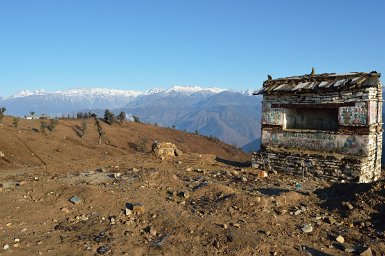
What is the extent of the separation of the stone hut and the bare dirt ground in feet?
2.91

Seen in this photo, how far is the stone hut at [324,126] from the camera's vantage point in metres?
12.3

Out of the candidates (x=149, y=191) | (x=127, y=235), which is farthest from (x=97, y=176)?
(x=127, y=235)

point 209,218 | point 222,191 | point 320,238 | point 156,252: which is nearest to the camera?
point 156,252

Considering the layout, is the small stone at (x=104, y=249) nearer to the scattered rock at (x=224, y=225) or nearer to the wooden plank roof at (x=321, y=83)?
the scattered rock at (x=224, y=225)

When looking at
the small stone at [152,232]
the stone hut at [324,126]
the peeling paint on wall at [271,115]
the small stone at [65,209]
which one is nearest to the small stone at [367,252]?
the small stone at [152,232]

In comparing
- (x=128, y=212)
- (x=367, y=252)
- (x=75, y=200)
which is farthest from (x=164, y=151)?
(x=367, y=252)

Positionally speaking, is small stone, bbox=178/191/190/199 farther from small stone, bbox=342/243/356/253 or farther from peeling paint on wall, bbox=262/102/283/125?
peeling paint on wall, bbox=262/102/283/125

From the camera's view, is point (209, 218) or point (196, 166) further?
point (196, 166)

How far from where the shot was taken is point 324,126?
49.4ft

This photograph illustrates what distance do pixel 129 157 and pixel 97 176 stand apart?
162 inches

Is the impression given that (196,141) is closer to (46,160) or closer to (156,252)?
(46,160)

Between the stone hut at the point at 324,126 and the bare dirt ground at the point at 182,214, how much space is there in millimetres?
887

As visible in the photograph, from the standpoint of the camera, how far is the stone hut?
40.4 ft

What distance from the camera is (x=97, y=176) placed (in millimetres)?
12156
